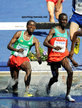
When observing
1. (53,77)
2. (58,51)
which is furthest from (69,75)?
(53,77)

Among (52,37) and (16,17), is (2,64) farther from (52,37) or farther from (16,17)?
(52,37)

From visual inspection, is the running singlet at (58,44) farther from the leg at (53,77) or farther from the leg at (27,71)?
the leg at (27,71)

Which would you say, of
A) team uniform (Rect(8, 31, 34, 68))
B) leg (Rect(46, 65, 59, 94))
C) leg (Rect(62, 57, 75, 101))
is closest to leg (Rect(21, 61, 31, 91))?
team uniform (Rect(8, 31, 34, 68))

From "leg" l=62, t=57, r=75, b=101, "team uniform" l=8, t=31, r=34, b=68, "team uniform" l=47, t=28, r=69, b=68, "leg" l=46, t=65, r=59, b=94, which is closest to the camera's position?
"leg" l=62, t=57, r=75, b=101

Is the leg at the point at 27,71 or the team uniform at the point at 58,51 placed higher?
the team uniform at the point at 58,51

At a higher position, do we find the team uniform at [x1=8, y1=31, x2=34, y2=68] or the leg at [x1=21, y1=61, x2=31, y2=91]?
the team uniform at [x1=8, y1=31, x2=34, y2=68]

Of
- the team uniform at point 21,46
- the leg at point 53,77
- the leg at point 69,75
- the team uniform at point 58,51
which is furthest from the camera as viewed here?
the team uniform at point 21,46

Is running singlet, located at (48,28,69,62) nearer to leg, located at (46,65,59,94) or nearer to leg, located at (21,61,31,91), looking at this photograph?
leg, located at (46,65,59,94)

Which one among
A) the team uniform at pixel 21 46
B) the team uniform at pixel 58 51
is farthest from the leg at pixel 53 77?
the team uniform at pixel 21 46

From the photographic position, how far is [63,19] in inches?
317

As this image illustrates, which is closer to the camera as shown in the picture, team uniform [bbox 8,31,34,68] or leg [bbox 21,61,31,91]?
leg [bbox 21,61,31,91]

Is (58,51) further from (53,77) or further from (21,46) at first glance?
(21,46)

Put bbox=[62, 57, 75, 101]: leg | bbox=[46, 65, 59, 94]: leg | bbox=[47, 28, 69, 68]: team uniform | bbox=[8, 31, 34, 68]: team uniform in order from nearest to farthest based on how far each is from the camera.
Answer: bbox=[62, 57, 75, 101]: leg, bbox=[47, 28, 69, 68]: team uniform, bbox=[46, 65, 59, 94]: leg, bbox=[8, 31, 34, 68]: team uniform

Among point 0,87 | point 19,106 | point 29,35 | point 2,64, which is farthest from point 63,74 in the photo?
point 19,106
